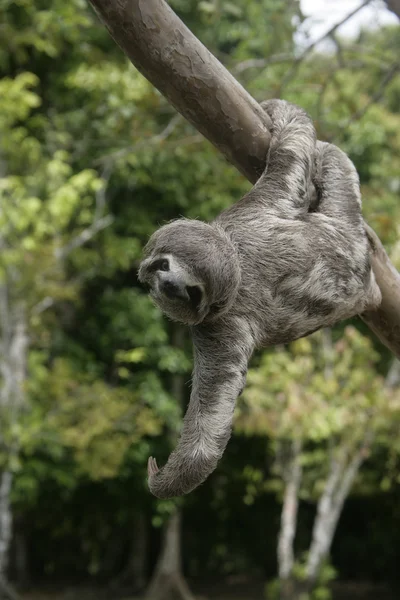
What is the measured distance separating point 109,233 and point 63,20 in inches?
151

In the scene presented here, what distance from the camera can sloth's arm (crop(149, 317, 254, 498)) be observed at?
1644 millimetres

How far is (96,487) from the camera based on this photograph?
39.4 feet

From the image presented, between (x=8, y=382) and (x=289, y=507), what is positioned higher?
(x=8, y=382)

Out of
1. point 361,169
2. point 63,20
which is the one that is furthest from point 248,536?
point 63,20

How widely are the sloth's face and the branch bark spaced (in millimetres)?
542

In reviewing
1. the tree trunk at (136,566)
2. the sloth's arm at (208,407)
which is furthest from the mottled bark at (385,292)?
the tree trunk at (136,566)

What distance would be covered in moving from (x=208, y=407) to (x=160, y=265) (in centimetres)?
40

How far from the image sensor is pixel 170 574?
11.4 metres

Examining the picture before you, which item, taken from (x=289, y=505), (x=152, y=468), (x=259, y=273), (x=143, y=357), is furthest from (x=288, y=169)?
(x=289, y=505)

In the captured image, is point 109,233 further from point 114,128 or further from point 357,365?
point 357,365

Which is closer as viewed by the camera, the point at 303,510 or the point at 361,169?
the point at 361,169

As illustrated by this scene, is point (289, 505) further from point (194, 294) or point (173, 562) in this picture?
point (194, 294)

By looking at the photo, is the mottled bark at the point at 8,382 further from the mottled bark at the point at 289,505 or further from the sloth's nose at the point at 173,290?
the sloth's nose at the point at 173,290

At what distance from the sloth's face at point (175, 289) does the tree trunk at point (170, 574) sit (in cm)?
1025
